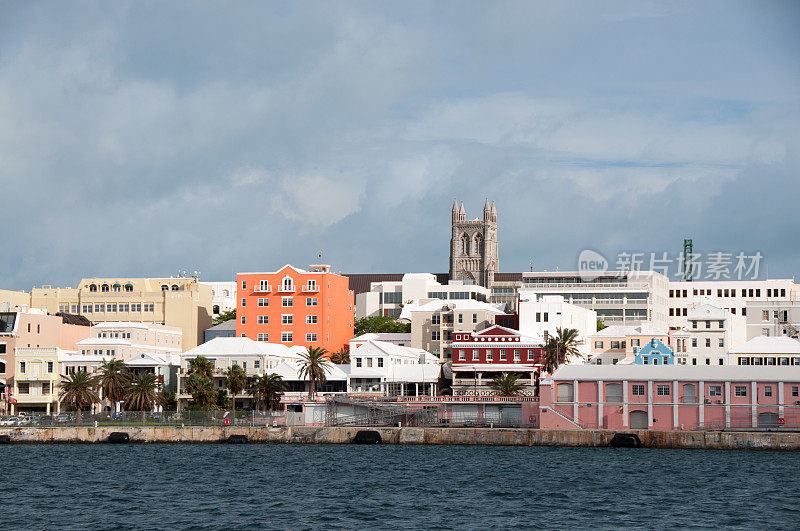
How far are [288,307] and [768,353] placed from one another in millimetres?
54830

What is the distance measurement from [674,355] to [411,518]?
79116mm

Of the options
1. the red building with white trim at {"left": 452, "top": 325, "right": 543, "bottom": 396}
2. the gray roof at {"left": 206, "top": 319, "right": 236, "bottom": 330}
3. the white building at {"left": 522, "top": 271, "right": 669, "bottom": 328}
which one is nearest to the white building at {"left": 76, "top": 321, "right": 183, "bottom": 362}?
the gray roof at {"left": 206, "top": 319, "right": 236, "bottom": 330}

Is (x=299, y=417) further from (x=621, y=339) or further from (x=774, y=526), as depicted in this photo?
(x=774, y=526)

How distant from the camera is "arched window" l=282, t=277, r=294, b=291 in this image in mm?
152000

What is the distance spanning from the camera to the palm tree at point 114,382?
120375mm

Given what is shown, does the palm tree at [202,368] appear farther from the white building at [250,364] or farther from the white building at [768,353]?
the white building at [768,353]

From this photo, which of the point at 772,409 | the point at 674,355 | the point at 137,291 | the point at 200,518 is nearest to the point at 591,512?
the point at 200,518

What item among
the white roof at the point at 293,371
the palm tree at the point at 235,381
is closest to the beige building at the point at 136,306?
the white roof at the point at 293,371

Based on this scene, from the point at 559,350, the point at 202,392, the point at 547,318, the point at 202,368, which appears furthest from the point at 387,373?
the point at 547,318

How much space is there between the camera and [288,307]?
498ft

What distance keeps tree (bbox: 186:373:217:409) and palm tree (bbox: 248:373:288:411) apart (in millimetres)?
3790

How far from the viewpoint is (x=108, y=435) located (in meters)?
109

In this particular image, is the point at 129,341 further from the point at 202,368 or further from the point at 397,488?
the point at 397,488

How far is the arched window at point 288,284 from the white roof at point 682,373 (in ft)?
163
